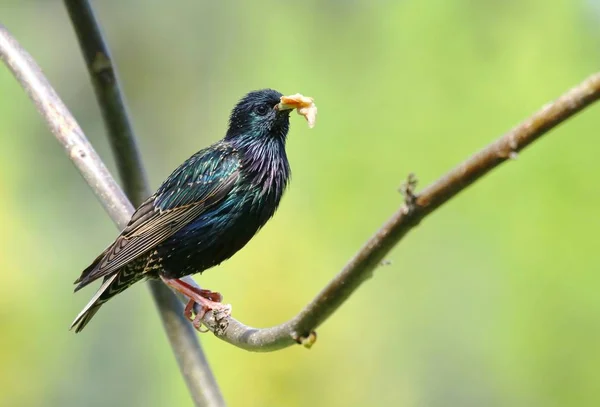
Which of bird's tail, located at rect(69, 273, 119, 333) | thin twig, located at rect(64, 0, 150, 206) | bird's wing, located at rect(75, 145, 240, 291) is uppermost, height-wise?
thin twig, located at rect(64, 0, 150, 206)

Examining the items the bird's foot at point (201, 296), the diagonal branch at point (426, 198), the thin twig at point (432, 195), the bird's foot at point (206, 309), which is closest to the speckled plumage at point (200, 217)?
the bird's foot at point (201, 296)

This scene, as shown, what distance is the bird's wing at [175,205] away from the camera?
3.76 metres

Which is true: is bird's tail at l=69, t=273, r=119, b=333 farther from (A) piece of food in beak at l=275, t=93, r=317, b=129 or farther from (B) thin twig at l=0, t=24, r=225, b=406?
(A) piece of food in beak at l=275, t=93, r=317, b=129

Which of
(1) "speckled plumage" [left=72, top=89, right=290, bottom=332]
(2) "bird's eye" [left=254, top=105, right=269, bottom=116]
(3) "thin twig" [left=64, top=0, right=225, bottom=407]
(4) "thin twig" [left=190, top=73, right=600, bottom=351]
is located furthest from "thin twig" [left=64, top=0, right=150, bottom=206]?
(4) "thin twig" [left=190, top=73, right=600, bottom=351]

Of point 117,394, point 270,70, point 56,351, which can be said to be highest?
point 270,70

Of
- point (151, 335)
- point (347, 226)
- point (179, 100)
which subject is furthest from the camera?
point (179, 100)

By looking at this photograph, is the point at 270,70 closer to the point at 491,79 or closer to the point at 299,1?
the point at 299,1

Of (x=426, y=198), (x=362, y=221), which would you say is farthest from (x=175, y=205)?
(x=362, y=221)

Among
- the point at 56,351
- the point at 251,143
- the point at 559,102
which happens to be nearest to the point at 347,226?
the point at 56,351

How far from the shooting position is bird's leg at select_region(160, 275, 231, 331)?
3617 millimetres

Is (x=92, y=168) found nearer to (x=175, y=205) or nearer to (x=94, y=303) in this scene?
(x=175, y=205)

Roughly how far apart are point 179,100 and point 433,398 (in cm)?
443

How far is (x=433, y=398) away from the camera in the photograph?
309 inches

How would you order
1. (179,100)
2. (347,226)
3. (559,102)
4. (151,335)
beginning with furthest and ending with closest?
(179,100) < (151,335) < (347,226) < (559,102)
